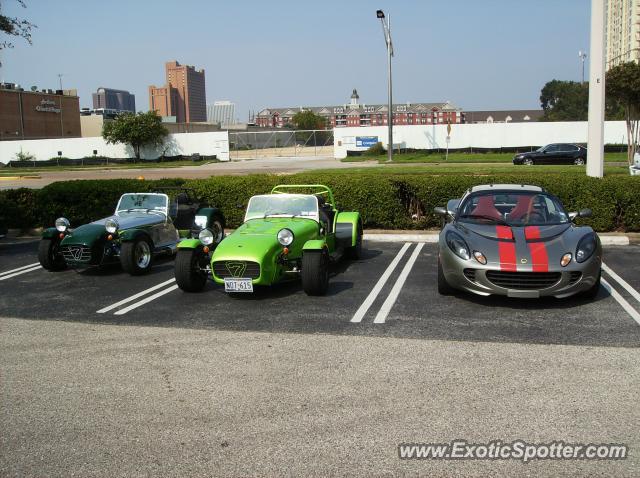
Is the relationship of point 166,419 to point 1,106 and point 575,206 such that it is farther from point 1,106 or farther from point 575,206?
point 1,106

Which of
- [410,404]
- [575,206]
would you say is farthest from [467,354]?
[575,206]

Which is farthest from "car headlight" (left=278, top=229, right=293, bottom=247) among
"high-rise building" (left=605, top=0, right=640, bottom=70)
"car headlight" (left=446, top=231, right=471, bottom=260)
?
"high-rise building" (left=605, top=0, right=640, bottom=70)

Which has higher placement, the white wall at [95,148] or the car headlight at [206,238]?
the white wall at [95,148]

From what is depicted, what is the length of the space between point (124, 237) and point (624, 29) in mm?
159988

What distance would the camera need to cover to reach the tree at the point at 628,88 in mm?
28312

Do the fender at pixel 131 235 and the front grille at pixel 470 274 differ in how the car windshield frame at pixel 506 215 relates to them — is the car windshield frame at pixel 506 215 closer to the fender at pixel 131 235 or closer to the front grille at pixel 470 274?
the front grille at pixel 470 274

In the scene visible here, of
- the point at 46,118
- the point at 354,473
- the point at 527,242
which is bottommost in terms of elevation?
the point at 354,473

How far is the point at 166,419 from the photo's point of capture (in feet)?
15.3

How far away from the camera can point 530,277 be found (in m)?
7.30

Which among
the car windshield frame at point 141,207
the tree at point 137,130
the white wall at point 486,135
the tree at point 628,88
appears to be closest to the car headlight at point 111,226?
the car windshield frame at point 141,207

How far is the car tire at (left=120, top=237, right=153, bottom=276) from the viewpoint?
A: 393 inches

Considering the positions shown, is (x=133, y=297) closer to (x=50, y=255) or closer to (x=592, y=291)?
(x=50, y=255)

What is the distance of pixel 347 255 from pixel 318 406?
636 centimetres

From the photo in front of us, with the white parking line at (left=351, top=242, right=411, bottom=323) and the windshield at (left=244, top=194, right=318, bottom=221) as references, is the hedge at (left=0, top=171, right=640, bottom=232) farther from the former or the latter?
the windshield at (left=244, top=194, right=318, bottom=221)
